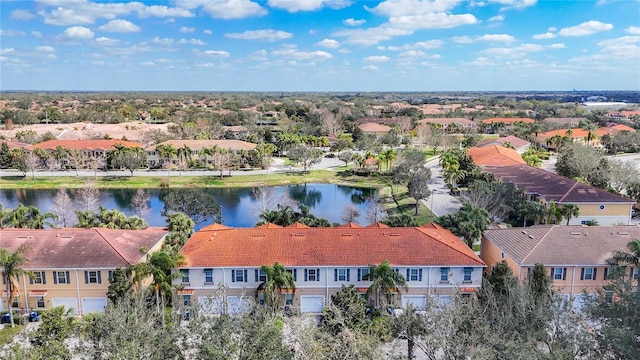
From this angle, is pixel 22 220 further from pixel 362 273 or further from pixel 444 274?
pixel 444 274

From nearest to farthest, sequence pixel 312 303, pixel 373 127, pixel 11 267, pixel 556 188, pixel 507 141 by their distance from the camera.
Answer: pixel 11 267 → pixel 312 303 → pixel 556 188 → pixel 507 141 → pixel 373 127

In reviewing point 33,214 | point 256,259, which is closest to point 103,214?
point 33,214

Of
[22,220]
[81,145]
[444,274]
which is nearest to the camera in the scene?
[444,274]

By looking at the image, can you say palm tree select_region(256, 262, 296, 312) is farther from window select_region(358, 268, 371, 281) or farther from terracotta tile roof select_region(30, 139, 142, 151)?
terracotta tile roof select_region(30, 139, 142, 151)

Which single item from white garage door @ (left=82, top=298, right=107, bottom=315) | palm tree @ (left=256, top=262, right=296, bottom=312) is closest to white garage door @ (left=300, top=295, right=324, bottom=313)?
palm tree @ (left=256, top=262, right=296, bottom=312)

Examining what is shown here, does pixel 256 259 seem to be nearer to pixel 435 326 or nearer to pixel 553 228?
pixel 435 326

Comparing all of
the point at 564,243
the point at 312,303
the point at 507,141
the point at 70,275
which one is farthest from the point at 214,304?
the point at 507,141

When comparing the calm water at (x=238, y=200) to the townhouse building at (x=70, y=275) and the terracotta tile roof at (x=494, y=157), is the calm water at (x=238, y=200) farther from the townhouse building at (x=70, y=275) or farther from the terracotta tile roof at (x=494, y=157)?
the townhouse building at (x=70, y=275)
